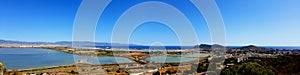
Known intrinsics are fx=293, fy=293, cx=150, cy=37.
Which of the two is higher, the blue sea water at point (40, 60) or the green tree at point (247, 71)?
the green tree at point (247, 71)

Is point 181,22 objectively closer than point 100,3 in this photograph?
No

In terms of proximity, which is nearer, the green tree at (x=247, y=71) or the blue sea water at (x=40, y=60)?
the green tree at (x=247, y=71)

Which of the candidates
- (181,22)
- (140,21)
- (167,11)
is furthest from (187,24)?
(140,21)

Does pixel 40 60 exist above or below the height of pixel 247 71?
below

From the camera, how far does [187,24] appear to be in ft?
13.6

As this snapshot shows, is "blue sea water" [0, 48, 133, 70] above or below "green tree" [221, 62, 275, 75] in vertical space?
below

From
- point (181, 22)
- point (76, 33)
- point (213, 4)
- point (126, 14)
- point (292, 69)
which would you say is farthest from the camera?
point (292, 69)

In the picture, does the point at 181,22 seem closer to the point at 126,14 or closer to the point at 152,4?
the point at 152,4

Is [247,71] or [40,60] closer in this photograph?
[247,71]

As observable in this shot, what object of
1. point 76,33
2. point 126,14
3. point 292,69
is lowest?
point 292,69

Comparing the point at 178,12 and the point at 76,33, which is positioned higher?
the point at 178,12

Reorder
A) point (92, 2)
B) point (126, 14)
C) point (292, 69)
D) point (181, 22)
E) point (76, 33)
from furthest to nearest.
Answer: point (292, 69)
point (181, 22)
point (126, 14)
point (92, 2)
point (76, 33)

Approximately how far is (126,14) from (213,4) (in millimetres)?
1174

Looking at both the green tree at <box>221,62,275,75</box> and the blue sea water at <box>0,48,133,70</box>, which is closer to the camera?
the green tree at <box>221,62,275,75</box>
